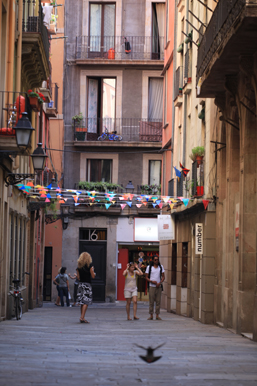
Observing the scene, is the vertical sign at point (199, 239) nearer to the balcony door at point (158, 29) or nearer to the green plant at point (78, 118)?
the green plant at point (78, 118)

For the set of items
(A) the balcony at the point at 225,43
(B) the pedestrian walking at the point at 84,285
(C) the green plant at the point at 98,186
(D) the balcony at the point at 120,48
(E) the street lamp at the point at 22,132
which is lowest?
(B) the pedestrian walking at the point at 84,285

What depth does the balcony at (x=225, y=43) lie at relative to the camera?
42.9 feet

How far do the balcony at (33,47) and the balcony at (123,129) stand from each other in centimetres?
1246

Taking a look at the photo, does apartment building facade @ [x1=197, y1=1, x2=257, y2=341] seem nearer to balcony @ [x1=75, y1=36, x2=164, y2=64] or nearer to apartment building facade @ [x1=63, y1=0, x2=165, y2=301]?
apartment building facade @ [x1=63, y1=0, x2=165, y2=301]

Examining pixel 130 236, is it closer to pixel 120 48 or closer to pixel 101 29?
pixel 120 48

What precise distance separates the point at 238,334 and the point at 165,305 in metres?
15.2

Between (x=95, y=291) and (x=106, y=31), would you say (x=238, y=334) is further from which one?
(x=106, y=31)

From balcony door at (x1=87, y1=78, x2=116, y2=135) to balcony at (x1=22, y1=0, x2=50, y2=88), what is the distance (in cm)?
1286

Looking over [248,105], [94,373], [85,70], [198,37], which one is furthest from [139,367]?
[85,70]

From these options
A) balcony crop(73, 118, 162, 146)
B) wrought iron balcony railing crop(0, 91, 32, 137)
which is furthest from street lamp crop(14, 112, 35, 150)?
balcony crop(73, 118, 162, 146)

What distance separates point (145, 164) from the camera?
128ft

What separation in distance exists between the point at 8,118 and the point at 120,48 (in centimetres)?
2260

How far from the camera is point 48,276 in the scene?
37906 mm

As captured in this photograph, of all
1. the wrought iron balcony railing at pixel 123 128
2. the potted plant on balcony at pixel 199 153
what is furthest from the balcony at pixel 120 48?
the potted plant on balcony at pixel 199 153
